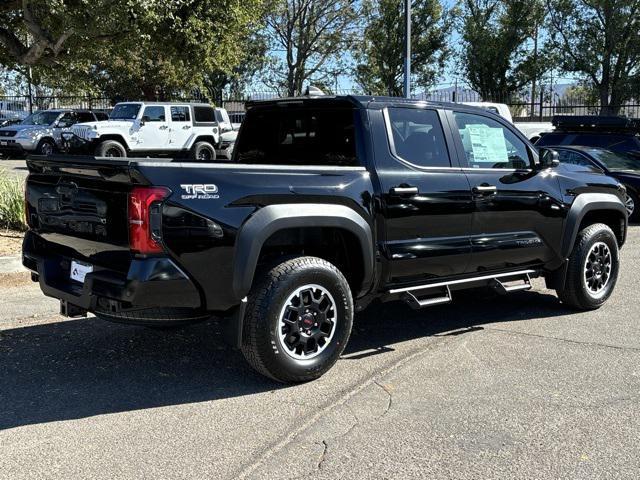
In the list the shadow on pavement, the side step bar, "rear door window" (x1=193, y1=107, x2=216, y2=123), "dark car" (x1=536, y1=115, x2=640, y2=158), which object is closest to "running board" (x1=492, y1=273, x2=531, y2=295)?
the side step bar

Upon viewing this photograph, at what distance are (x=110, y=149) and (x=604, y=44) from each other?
67.3 ft

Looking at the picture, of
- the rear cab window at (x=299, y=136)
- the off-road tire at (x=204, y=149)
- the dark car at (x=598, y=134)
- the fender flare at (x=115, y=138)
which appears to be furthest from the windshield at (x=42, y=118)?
the rear cab window at (x=299, y=136)

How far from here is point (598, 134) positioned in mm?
14203

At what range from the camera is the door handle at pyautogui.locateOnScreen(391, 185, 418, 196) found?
4961 millimetres

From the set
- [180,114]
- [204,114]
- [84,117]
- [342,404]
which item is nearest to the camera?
[342,404]

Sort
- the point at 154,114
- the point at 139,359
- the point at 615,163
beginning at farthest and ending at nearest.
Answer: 1. the point at 154,114
2. the point at 615,163
3. the point at 139,359

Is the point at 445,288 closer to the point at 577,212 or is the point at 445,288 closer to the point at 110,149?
the point at 577,212

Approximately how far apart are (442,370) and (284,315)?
48.3 inches

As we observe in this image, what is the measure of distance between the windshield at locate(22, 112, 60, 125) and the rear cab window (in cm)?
2044

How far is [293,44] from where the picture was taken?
34594 mm

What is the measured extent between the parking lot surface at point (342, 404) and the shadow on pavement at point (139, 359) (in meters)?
0.02

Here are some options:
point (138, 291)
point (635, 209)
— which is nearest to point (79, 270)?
point (138, 291)

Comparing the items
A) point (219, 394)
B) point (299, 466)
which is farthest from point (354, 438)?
point (219, 394)

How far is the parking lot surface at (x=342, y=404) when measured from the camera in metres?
3.50
